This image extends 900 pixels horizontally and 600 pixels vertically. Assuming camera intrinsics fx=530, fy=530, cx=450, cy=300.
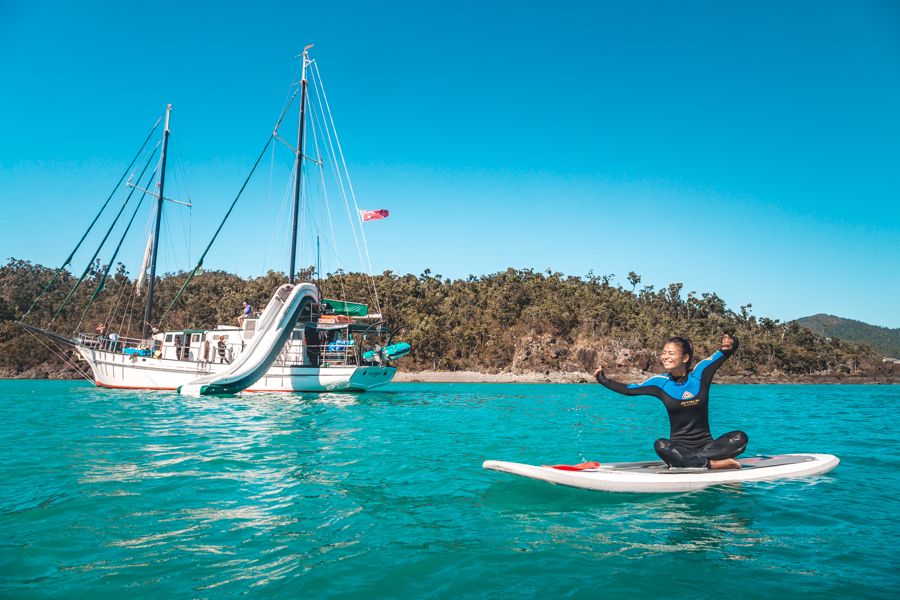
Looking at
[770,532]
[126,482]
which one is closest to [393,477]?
[126,482]

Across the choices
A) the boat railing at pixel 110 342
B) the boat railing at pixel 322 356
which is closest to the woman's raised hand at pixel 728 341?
the boat railing at pixel 322 356

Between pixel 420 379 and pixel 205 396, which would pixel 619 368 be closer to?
pixel 420 379

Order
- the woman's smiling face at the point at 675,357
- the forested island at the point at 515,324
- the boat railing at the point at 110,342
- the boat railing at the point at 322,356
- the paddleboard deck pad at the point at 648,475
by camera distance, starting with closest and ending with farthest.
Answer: the woman's smiling face at the point at 675,357, the paddleboard deck pad at the point at 648,475, the boat railing at the point at 322,356, the boat railing at the point at 110,342, the forested island at the point at 515,324

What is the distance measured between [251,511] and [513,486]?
417 cm

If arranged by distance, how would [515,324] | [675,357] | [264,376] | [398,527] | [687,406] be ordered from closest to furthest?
[398,527] < [675,357] < [687,406] < [264,376] < [515,324]

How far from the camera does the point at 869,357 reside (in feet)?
369

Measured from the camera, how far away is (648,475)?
841 centimetres

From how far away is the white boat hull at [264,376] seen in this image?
3300 centimetres

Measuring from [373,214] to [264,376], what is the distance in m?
12.2

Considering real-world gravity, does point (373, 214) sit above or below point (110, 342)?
above

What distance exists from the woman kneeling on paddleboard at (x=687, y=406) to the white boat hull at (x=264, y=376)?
87.0 ft

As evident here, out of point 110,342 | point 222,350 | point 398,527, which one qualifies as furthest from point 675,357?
point 110,342

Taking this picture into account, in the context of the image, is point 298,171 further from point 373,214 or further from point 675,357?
point 675,357

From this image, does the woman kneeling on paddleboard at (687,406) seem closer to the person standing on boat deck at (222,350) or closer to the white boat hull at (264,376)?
the white boat hull at (264,376)
